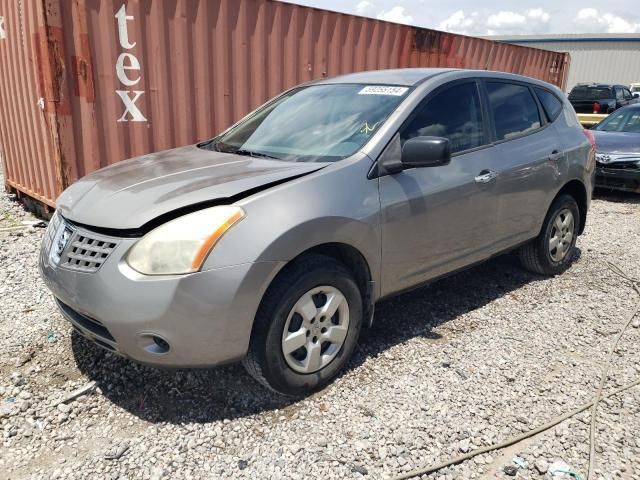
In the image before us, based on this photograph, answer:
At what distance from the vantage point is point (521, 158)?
12.6 feet

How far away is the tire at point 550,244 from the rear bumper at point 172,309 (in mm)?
2852

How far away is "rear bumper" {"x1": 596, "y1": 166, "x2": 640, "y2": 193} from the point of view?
7.99 metres

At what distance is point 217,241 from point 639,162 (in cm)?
779

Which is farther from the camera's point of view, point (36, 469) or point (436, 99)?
point (436, 99)

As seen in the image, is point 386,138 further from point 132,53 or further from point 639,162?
point 639,162

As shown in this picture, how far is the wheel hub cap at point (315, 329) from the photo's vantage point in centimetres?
263

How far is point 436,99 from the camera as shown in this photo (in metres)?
3.34

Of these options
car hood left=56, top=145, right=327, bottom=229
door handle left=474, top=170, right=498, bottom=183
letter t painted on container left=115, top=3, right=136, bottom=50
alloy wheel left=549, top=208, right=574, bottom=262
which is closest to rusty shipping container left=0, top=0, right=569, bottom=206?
letter t painted on container left=115, top=3, right=136, bottom=50

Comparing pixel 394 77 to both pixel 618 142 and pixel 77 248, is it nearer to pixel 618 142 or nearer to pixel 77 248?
pixel 77 248

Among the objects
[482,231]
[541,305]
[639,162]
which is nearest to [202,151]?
[482,231]

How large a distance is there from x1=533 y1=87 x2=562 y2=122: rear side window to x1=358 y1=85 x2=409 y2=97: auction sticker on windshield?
5.43 ft

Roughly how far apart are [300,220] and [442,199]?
3.63 feet

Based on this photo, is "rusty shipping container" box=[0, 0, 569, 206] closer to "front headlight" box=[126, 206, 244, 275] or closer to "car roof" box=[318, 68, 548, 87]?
"car roof" box=[318, 68, 548, 87]

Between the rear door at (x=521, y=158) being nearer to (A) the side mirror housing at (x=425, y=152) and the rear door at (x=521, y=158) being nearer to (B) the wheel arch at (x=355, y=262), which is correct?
(A) the side mirror housing at (x=425, y=152)
